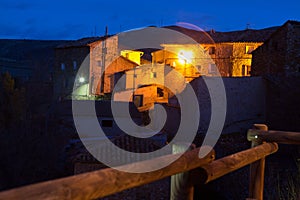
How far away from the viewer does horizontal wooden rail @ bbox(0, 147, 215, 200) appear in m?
1.15

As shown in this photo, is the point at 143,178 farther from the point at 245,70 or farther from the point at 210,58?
the point at 210,58

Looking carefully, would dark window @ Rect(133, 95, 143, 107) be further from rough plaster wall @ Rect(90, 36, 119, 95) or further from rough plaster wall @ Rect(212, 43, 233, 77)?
rough plaster wall @ Rect(212, 43, 233, 77)

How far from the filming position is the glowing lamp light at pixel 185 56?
81.9 ft

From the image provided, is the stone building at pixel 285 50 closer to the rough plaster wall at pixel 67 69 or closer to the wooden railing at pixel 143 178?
the rough plaster wall at pixel 67 69

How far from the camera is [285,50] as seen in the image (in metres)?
16.4

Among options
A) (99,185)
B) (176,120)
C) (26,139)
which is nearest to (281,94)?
(176,120)

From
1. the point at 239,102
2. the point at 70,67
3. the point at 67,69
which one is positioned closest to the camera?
the point at 239,102

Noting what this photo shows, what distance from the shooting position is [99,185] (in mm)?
1399

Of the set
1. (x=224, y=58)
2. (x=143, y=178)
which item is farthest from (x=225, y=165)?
(x=224, y=58)

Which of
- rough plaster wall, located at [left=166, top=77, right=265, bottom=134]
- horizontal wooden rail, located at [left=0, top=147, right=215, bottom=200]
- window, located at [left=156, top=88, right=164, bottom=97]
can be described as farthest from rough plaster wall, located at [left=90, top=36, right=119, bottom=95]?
horizontal wooden rail, located at [left=0, top=147, right=215, bottom=200]

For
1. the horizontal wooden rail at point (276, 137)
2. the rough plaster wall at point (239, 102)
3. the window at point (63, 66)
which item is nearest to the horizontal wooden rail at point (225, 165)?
the horizontal wooden rail at point (276, 137)

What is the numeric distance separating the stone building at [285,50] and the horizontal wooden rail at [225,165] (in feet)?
46.8

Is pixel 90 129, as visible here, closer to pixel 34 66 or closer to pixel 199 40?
pixel 199 40

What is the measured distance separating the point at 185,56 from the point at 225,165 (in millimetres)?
23177
